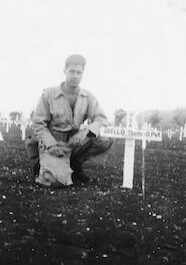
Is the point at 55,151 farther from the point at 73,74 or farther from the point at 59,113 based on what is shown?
the point at 73,74

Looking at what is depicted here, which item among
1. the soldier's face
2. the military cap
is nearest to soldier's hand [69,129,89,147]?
the soldier's face

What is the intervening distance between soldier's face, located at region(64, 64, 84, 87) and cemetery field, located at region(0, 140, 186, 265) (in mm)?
1275

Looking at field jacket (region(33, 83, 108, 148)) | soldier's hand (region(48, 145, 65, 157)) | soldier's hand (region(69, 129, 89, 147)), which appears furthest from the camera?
field jacket (region(33, 83, 108, 148))

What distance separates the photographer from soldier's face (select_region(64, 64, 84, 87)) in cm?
749

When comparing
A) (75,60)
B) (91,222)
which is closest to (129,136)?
(75,60)

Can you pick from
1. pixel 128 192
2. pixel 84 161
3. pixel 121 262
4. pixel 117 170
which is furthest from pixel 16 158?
pixel 121 262

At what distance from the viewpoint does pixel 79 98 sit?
25.6 feet

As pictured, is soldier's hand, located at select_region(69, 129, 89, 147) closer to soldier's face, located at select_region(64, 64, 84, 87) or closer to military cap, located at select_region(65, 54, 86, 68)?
soldier's face, located at select_region(64, 64, 84, 87)

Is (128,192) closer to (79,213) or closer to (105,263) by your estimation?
(79,213)

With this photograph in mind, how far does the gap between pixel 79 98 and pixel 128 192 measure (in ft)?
5.39

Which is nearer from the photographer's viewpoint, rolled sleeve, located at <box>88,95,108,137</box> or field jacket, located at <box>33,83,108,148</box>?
field jacket, located at <box>33,83,108,148</box>

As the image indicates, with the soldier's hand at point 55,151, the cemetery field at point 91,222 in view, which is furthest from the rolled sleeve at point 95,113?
the soldier's hand at point 55,151

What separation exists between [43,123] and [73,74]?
34.1 inches

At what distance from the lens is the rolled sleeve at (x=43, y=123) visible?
24.3 ft
